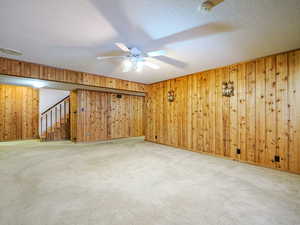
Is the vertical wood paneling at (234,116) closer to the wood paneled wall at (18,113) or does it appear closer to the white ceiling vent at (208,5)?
the white ceiling vent at (208,5)

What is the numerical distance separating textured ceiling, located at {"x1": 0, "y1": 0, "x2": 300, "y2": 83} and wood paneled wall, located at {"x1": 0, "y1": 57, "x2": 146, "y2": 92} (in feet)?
1.04

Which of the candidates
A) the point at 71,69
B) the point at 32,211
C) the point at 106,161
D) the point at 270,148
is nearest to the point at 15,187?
the point at 32,211

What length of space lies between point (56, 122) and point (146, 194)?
Answer: 603cm

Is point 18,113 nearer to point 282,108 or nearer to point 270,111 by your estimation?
point 270,111

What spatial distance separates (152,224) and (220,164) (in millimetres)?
2363

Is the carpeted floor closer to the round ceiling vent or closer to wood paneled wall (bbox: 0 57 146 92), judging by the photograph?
wood paneled wall (bbox: 0 57 146 92)

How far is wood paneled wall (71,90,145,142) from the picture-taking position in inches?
216

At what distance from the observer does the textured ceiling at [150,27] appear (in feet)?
5.15

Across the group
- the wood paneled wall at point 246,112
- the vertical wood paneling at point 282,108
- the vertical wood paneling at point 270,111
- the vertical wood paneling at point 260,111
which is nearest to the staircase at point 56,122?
the wood paneled wall at point 246,112

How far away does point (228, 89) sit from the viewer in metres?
3.53

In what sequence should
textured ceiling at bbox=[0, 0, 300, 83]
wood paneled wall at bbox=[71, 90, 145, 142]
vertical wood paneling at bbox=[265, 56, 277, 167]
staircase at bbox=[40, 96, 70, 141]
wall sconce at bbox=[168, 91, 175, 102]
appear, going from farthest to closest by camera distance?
1. staircase at bbox=[40, 96, 70, 141]
2. wood paneled wall at bbox=[71, 90, 145, 142]
3. wall sconce at bbox=[168, 91, 175, 102]
4. vertical wood paneling at bbox=[265, 56, 277, 167]
5. textured ceiling at bbox=[0, 0, 300, 83]

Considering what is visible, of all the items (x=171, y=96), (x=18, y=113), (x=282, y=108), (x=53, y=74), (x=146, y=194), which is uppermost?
(x=53, y=74)

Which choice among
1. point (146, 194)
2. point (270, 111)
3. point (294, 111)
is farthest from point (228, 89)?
point (146, 194)

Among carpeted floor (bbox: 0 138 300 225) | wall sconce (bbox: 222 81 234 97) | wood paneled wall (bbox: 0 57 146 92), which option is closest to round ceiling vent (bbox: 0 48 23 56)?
wood paneled wall (bbox: 0 57 146 92)
